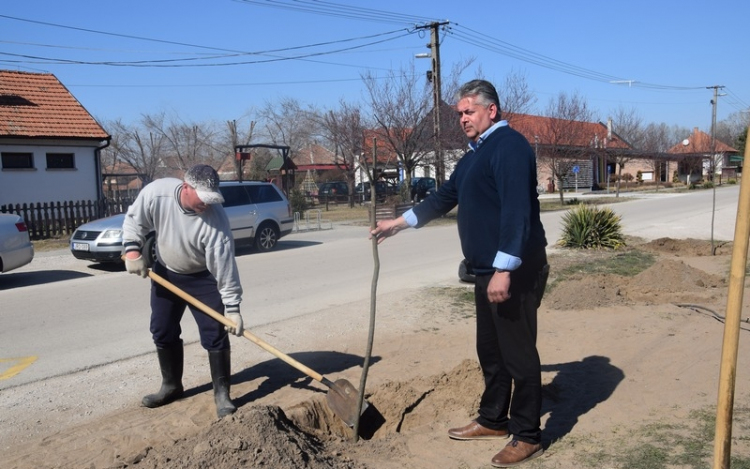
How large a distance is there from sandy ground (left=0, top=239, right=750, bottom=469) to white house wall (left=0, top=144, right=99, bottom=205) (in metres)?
19.2

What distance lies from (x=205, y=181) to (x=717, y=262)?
10674 mm

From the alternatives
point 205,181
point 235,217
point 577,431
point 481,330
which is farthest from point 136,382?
point 235,217

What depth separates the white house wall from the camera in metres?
23.4

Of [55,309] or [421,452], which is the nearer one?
[421,452]

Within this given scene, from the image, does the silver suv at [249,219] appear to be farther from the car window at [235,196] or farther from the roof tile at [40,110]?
the roof tile at [40,110]

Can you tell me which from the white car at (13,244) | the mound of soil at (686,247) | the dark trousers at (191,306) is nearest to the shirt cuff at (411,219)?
the dark trousers at (191,306)

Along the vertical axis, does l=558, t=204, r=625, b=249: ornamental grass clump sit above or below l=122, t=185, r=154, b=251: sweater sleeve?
below

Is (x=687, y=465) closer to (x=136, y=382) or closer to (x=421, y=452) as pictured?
(x=421, y=452)

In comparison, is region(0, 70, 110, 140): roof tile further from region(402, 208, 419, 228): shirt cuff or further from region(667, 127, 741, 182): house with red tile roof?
region(667, 127, 741, 182): house with red tile roof

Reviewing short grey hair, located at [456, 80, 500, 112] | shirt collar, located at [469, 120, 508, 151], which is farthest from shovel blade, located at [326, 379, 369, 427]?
short grey hair, located at [456, 80, 500, 112]

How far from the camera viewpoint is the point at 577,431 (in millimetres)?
4395

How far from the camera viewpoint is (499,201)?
382 centimetres

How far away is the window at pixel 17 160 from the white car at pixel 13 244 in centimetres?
1379

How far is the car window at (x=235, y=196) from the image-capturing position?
1548 cm
